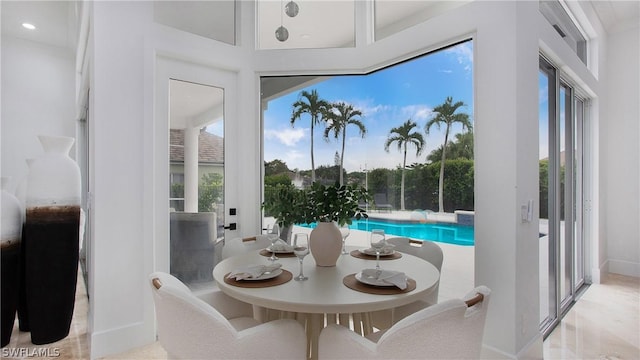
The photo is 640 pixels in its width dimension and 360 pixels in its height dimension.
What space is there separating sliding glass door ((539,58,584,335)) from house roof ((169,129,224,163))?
2.64m

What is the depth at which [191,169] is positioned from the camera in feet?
9.15

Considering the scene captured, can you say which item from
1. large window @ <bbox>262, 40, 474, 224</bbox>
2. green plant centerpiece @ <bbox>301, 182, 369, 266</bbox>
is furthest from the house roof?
green plant centerpiece @ <bbox>301, 182, 369, 266</bbox>

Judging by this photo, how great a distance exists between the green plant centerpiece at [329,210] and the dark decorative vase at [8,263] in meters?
2.28

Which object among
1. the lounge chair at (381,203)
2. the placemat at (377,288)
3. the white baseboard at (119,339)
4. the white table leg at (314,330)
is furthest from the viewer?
the lounge chair at (381,203)

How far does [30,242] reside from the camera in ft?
7.88

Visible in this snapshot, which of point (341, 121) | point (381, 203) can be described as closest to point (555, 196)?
point (381, 203)

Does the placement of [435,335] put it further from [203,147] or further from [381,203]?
[203,147]

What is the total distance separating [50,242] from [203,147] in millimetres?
1313

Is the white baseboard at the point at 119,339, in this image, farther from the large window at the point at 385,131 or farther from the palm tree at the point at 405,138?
the palm tree at the point at 405,138

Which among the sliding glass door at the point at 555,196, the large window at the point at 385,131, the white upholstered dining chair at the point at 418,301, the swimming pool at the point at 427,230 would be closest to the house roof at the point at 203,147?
the large window at the point at 385,131

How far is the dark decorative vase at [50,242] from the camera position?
2.39 m

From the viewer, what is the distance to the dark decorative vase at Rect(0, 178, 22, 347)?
7.70 feet

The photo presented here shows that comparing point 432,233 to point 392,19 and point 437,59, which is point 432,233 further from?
point 392,19

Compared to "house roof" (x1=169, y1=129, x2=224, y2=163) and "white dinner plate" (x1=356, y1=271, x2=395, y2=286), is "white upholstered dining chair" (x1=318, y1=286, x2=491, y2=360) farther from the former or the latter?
"house roof" (x1=169, y1=129, x2=224, y2=163)
